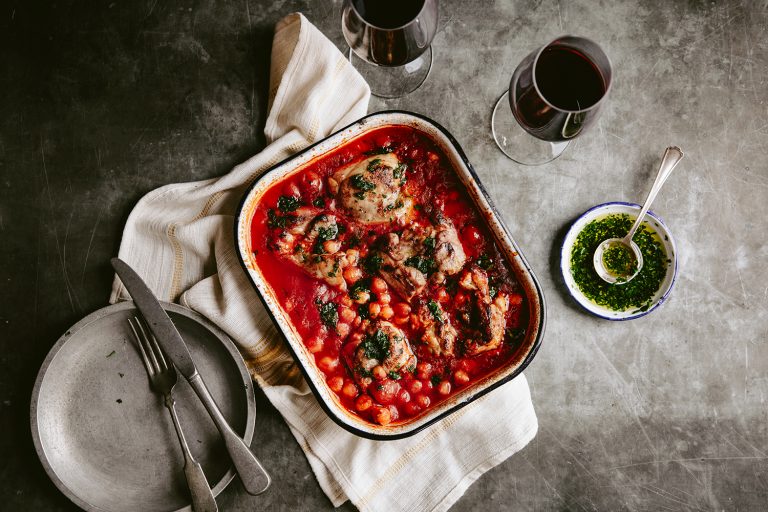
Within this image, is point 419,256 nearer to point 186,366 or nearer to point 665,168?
point 186,366

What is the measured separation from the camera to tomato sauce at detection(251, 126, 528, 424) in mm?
3146

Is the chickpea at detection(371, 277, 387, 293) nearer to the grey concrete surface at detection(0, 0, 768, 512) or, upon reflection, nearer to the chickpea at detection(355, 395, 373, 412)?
the chickpea at detection(355, 395, 373, 412)

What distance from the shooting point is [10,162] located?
139 inches

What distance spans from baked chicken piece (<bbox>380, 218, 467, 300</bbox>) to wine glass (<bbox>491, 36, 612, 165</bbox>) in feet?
2.50

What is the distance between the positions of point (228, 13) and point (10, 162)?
1729 millimetres

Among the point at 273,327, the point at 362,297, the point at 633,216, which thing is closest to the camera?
the point at 362,297

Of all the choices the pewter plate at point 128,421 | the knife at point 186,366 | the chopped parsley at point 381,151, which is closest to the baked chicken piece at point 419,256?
the chopped parsley at point 381,151

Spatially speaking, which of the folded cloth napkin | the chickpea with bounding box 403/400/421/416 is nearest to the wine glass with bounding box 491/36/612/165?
the folded cloth napkin

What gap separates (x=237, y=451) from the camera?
9.99 ft

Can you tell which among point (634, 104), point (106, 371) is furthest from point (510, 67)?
point (106, 371)

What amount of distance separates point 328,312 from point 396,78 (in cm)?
157

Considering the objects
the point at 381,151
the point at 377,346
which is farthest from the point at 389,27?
the point at 377,346

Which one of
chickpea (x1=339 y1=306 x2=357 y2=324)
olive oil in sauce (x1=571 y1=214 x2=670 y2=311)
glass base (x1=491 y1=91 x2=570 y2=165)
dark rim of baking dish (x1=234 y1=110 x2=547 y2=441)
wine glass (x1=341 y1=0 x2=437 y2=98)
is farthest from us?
glass base (x1=491 y1=91 x2=570 y2=165)

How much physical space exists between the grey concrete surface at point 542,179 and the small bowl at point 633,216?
13 cm
